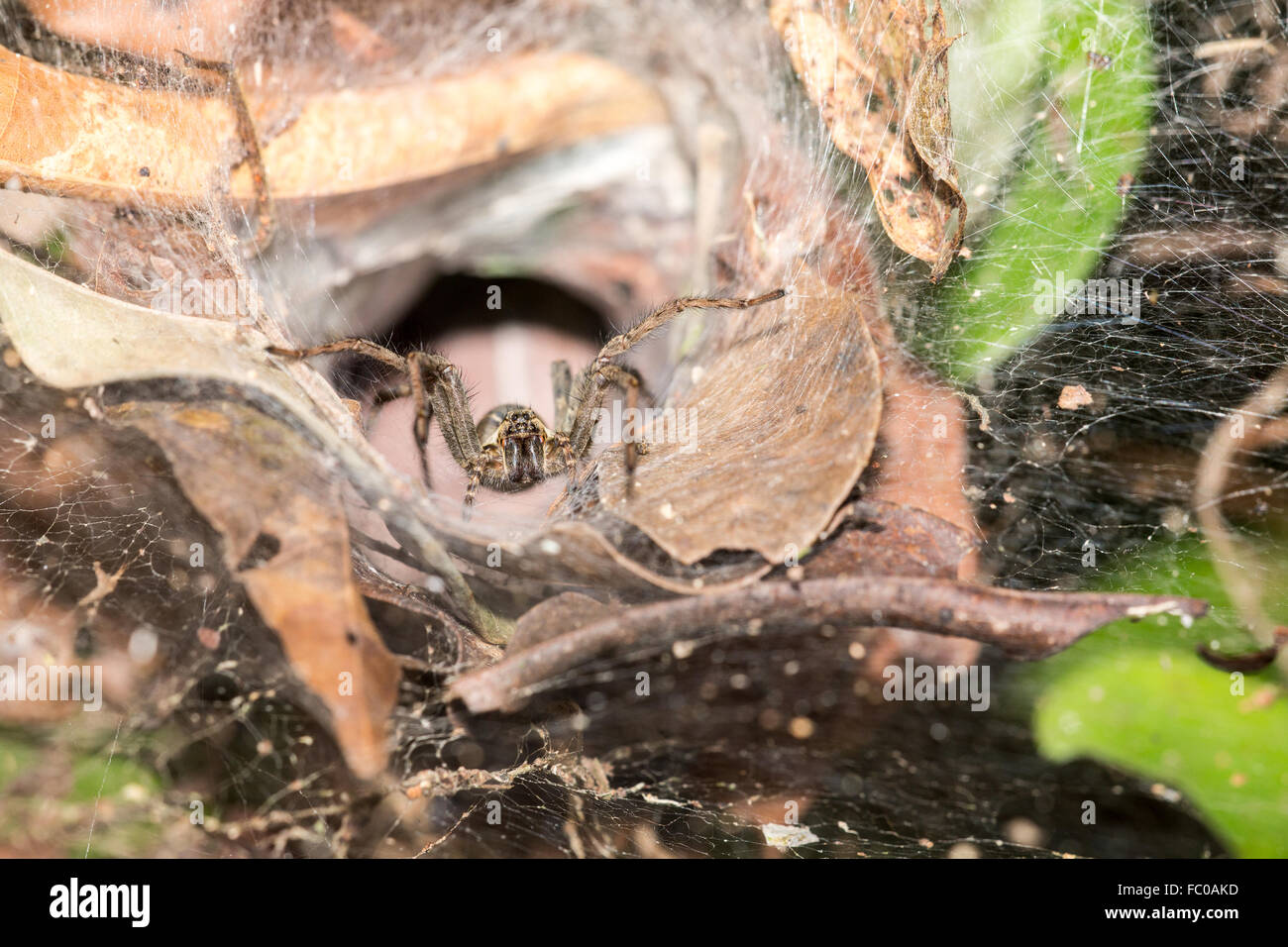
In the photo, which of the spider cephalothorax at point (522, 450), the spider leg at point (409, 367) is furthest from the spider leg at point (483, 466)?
the spider leg at point (409, 367)

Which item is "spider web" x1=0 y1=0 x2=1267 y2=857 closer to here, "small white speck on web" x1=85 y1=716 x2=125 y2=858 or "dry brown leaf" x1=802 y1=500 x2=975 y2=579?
"small white speck on web" x1=85 y1=716 x2=125 y2=858

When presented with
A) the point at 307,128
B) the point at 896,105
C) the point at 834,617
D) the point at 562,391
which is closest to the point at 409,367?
the point at 562,391

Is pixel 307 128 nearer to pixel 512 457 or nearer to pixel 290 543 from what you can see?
pixel 512 457

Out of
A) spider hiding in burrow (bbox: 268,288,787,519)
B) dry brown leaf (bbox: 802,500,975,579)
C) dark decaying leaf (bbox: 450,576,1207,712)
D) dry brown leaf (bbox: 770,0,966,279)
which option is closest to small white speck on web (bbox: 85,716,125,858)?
dark decaying leaf (bbox: 450,576,1207,712)

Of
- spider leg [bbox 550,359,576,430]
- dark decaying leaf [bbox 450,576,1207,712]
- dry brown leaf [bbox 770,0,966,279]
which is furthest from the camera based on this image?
spider leg [bbox 550,359,576,430]

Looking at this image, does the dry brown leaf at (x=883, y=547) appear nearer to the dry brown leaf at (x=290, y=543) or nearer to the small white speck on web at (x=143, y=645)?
the dry brown leaf at (x=290, y=543)

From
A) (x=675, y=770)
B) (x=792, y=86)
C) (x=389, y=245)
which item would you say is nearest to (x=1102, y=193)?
(x=792, y=86)
